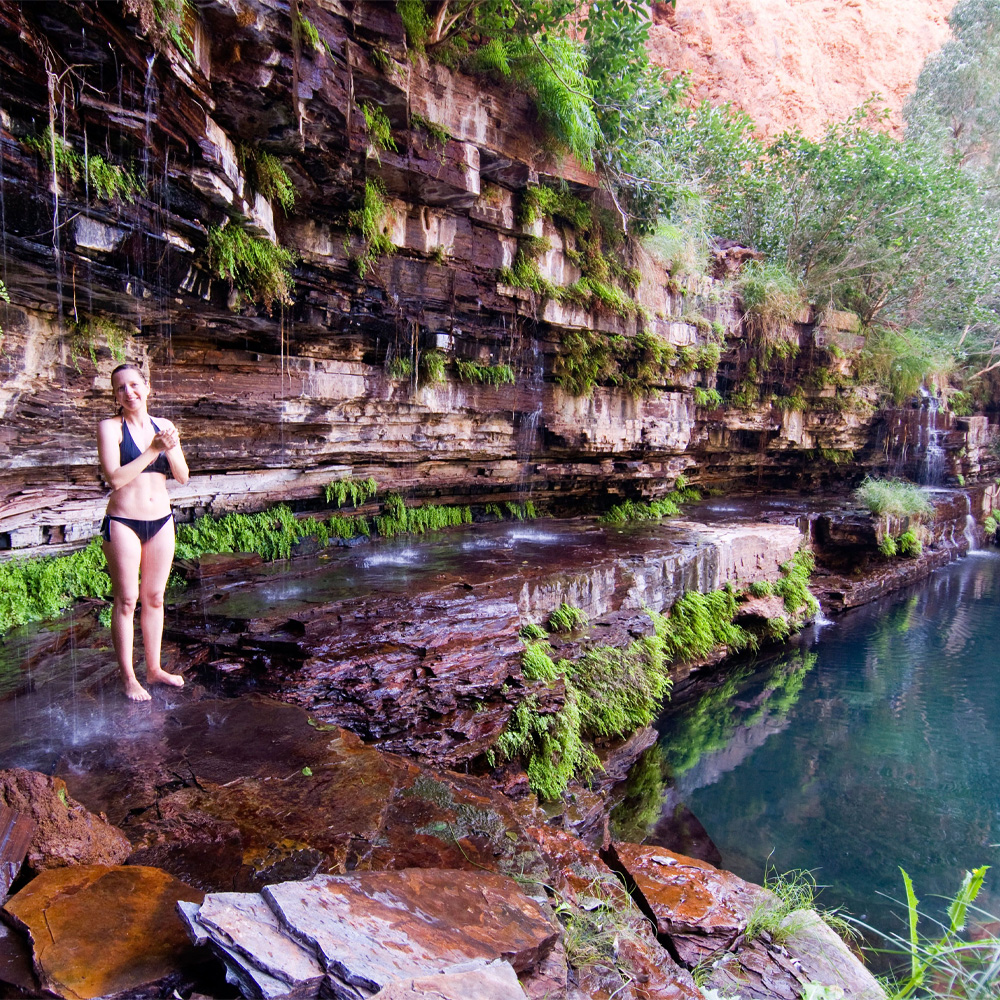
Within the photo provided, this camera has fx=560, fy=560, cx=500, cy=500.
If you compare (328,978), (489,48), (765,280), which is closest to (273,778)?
(328,978)

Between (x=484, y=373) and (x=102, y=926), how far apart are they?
7263mm

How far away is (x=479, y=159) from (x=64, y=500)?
5.92 meters

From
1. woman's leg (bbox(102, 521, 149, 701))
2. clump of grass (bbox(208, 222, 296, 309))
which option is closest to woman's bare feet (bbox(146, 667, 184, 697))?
woman's leg (bbox(102, 521, 149, 701))

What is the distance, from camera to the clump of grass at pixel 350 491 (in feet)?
27.2

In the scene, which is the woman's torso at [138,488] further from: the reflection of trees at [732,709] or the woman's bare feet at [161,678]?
the reflection of trees at [732,709]

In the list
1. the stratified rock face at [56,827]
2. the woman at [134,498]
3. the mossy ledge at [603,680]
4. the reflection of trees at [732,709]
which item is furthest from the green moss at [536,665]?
the stratified rock face at [56,827]

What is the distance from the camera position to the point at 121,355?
529 centimetres

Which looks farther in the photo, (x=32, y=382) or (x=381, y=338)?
(x=381, y=338)

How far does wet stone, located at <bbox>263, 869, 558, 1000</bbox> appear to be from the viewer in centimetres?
173

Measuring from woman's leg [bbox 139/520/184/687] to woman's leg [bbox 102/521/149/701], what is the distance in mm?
53

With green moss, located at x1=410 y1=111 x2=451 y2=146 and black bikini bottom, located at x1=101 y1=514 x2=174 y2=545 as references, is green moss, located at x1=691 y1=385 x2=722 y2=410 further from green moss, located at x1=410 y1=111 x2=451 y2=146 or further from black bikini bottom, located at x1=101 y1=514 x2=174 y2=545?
black bikini bottom, located at x1=101 y1=514 x2=174 y2=545

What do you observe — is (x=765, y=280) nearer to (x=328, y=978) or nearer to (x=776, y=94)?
(x=328, y=978)

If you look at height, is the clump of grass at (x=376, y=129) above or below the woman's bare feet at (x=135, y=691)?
above

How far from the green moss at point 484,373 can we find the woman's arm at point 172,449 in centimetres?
508
